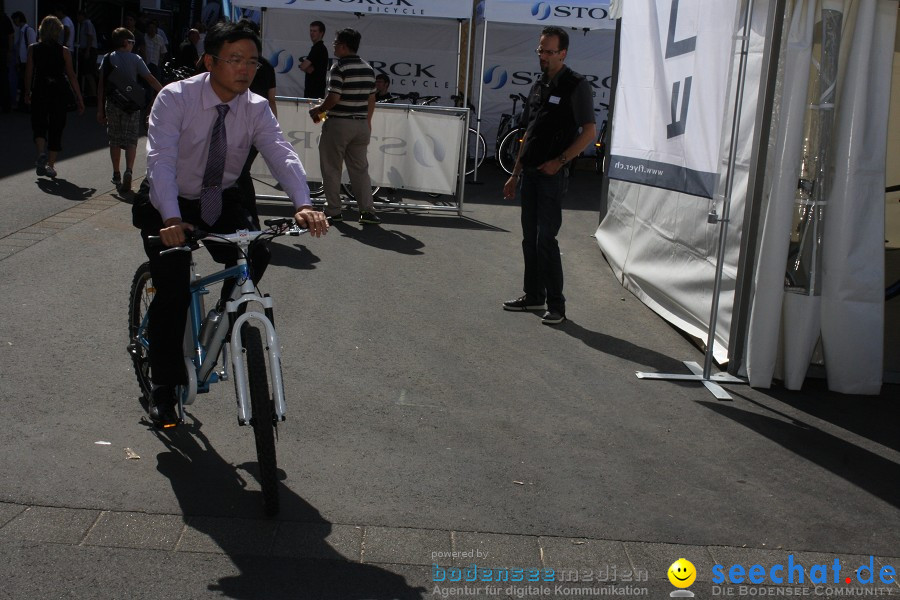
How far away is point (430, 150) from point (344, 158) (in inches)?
49.4

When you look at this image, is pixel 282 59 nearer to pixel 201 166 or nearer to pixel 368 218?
pixel 368 218

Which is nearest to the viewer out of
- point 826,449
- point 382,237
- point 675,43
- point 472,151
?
point 826,449

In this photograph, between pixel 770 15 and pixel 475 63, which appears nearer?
pixel 770 15

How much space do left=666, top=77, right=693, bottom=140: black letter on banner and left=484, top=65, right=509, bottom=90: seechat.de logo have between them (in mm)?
10749

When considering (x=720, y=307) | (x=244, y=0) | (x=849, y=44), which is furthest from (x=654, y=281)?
(x=244, y=0)

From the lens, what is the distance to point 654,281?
8047 millimetres

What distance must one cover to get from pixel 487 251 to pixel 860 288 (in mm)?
4399

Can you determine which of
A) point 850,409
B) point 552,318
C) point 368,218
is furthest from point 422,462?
point 368,218

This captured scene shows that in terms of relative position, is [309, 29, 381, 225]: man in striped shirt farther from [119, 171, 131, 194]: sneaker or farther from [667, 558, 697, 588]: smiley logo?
[667, 558, 697, 588]: smiley logo

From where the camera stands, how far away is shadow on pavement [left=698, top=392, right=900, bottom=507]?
4883 millimetres

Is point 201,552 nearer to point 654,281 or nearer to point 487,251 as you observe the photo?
point 654,281

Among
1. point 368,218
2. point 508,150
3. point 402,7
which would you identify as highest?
point 402,7

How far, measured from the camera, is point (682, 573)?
3.88 m

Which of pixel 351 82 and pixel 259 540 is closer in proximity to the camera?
pixel 259 540
